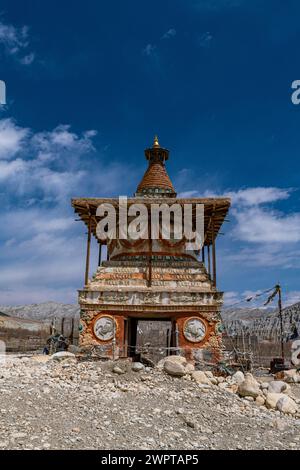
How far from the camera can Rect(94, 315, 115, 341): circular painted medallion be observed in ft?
66.9

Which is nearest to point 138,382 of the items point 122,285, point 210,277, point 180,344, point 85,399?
point 85,399

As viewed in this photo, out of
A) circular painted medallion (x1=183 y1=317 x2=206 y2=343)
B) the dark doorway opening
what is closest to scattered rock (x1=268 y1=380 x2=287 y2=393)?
the dark doorway opening

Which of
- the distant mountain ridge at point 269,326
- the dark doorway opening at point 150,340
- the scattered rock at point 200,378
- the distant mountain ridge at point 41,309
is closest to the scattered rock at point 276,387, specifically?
the scattered rock at point 200,378

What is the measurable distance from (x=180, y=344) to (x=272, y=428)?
9786 millimetres

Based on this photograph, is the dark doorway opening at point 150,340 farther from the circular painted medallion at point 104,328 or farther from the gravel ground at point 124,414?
the gravel ground at point 124,414

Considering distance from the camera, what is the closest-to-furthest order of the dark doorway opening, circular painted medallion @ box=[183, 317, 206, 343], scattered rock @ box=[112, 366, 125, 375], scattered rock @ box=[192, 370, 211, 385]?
1. scattered rock @ box=[112, 366, 125, 375]
2. scattered rock @ box=[192, 370, 211, 385]
3. circular painted medallion @ box=[183, 317, 206, 343]
4. the dark doorway opening

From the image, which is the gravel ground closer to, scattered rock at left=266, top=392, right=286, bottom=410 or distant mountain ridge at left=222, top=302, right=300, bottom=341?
scattered rock at left=266, top=392, right=286, bottom=410

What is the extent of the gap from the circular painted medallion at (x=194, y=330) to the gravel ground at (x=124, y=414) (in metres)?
7.13

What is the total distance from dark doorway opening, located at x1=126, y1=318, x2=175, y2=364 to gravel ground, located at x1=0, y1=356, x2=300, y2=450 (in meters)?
4.32

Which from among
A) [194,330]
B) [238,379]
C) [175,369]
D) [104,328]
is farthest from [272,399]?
[104,328]

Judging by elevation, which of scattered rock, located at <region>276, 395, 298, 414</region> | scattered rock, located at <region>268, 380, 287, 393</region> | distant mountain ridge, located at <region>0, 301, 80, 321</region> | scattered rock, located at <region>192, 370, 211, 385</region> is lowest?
scattered rock, located at <region>276, 395, 298, 414</region>

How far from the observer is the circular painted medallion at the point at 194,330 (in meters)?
20.3

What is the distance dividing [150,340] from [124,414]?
92.7ft
